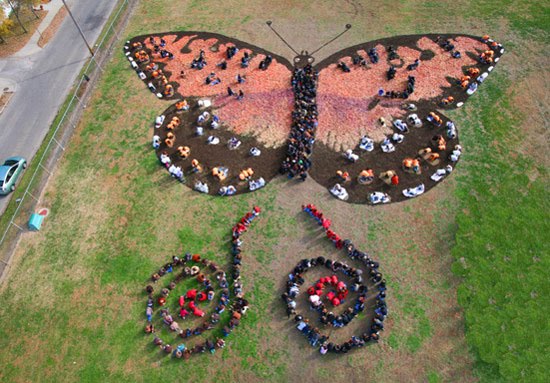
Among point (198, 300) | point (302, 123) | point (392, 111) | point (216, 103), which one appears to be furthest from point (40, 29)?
point (392, 111)

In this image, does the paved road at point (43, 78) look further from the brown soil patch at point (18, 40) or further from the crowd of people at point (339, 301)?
the crowd of people at point (339, 301)

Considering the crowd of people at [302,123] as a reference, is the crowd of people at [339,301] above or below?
below

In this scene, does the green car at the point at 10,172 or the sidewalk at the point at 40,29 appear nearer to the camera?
the green car at the point at 10,172

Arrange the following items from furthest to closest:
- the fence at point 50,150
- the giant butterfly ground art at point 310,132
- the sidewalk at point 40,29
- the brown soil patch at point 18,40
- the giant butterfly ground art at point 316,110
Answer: the brown soil patch at point 18,40 → the sidewalk at point 40,29 → the giant butterfly ground art at point 316,110 → the fence at point 50,150 → the giant butterfly ground art at point 310,132

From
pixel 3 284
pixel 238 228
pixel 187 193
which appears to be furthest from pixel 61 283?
pixel 238 228

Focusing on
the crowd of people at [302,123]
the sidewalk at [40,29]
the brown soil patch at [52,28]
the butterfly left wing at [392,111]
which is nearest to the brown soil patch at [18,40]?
the sidewalk at [40,29]

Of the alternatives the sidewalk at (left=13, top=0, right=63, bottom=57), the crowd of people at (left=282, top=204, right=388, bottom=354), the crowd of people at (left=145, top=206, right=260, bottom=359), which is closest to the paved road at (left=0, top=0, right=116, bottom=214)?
the sidewalk at (left=13, top=0, right=63, bottom=57)

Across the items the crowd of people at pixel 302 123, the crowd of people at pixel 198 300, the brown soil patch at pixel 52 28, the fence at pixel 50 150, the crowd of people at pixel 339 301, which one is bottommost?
the crowd of people at pixel 339 301
